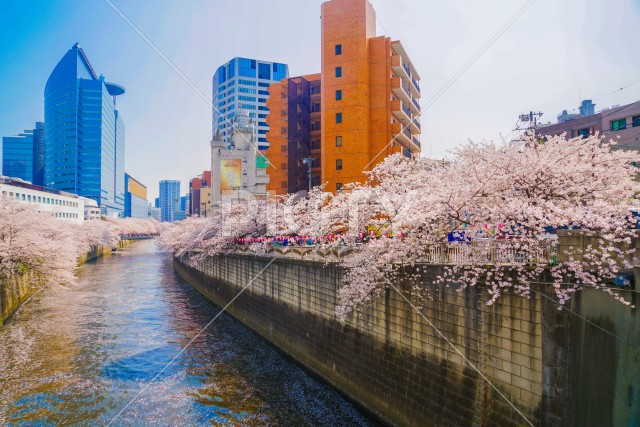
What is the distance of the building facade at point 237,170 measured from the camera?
87181 mm

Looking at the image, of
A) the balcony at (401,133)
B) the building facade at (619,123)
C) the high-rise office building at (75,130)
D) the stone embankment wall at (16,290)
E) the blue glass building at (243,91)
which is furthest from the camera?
the high-rise office building at (75,130)

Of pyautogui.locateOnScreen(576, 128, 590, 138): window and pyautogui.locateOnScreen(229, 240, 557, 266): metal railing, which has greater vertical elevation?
pyautogui.locateOnScreen(576, 128, 590, 138): window

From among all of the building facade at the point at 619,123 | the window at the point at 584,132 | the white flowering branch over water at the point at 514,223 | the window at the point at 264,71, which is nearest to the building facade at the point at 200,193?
the window at the point at 264,71

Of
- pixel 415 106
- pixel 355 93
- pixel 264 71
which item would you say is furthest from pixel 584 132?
pixel 264 71

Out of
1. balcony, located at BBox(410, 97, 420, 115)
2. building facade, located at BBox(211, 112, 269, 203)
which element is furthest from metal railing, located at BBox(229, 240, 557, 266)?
building facade, located at BBox(211, 112, 269, 203)

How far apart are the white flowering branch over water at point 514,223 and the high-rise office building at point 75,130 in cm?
18789

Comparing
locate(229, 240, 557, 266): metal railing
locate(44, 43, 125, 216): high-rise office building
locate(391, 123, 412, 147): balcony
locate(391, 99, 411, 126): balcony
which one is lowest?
locate(229, 240, 557, 266): metal railing

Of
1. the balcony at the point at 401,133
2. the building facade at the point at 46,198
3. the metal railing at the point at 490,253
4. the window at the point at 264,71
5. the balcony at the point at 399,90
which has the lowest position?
the metal railing at the point at 490,253

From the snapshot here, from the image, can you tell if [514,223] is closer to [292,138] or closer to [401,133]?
[401,133]

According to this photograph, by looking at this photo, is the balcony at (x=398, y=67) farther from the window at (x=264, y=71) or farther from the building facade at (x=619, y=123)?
the window at (x=264, y=71)

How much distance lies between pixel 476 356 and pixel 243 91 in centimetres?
16455

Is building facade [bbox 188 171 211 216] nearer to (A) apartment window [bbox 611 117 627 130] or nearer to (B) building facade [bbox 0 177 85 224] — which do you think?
(B) building facade [bbox 0 177 85 224]

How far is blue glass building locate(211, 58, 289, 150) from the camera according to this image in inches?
6329

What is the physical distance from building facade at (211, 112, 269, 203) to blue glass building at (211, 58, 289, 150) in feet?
197
